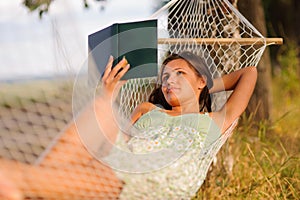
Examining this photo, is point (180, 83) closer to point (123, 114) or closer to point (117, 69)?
point (123, 114)

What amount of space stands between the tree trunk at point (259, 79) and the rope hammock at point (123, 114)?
97 centimetres

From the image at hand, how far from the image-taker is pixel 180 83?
256 cm

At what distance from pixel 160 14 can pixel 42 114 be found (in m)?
0.98

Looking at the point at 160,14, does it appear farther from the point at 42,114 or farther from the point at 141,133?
the point at 42,114

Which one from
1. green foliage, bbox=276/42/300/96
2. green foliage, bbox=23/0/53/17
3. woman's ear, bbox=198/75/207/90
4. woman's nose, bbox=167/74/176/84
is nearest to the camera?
woman's nose, bbox=167/74/176/84

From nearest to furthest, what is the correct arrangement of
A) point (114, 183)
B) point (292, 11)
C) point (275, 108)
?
point (114, 183), point (275, 108), point (292, 11)

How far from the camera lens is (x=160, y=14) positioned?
9.41 feet

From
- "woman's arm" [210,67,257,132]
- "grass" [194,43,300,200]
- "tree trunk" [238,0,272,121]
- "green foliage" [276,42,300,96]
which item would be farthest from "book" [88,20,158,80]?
"green foliage" [276,42,300,96]

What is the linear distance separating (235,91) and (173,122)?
1.01 ft

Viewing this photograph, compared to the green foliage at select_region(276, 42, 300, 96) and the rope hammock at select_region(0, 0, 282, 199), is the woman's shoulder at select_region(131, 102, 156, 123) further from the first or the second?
the green foliage at select_region(276, 42, 300, 96)

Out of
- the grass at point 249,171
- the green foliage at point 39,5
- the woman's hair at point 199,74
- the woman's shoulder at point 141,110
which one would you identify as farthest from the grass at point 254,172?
the green foliage at point 39,5

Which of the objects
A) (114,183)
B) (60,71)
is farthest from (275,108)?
(114,183)

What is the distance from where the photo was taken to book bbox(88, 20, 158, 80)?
224cm

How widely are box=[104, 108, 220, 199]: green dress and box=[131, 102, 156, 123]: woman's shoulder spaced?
0.12ft
